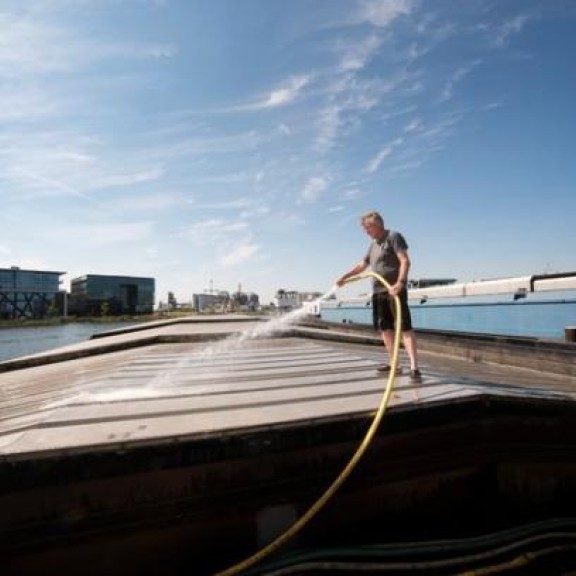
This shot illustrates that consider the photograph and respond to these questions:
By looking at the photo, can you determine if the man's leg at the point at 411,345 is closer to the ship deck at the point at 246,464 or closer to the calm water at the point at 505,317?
the ship deck at the point at 246,464

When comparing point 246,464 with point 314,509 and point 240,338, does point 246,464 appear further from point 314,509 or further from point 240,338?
point 240,338

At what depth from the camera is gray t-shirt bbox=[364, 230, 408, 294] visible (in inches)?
202

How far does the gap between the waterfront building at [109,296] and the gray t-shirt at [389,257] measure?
12089 centimetres

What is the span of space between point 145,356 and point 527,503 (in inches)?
234

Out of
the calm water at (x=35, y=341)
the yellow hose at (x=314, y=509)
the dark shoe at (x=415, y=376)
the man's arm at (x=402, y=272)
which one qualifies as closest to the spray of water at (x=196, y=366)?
the man's arm at (x=402, y=272)

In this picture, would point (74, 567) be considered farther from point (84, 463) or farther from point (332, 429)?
point (332, 429)

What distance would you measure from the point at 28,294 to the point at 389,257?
418 ft

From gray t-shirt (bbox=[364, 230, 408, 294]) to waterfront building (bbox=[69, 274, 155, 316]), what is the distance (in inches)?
4760

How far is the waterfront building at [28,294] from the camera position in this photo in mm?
110562

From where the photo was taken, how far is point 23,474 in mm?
2604

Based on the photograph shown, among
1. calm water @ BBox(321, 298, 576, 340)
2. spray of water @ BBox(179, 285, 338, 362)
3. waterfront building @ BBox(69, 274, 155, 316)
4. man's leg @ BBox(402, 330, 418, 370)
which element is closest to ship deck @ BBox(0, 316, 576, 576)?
man's leg @ BBox(402, 330, 418, 370)

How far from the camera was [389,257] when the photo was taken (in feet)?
17.3

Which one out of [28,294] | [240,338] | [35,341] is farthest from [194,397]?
[28,294]

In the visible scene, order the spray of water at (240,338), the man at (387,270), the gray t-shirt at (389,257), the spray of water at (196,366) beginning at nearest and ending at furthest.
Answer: the spray of water at (196,366) → the man at (387,270) → the gray t-shirt at (389,257) → the spray of water at (240,338)
